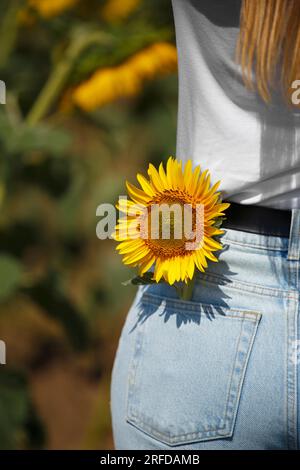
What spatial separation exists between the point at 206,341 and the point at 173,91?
1526 mm

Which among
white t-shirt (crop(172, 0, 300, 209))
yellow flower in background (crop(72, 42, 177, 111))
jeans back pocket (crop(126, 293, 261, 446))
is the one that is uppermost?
yellow flower in background (crop(72, 42, 177, 111))

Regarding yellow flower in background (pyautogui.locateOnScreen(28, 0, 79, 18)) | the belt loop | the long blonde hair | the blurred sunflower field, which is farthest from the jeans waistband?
yellow flower in background (pyautogui.locateOnScreen(28, 0, 79, 18))

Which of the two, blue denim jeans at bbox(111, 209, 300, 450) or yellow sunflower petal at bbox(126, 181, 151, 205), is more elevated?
yellow sunflower petal at bbox(126, 181, 151, 205)

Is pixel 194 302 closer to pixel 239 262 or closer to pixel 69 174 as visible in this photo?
pixel 239 262

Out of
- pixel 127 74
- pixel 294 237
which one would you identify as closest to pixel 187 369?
pixel 294 237

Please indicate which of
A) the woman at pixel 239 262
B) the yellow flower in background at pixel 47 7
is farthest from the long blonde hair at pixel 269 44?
the yellow flower in background at pixel 47 7

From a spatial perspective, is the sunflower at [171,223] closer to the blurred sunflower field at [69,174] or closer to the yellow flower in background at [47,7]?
the blurred sunflower field at [69,174]

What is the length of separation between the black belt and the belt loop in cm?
1

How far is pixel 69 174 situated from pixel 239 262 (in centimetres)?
125

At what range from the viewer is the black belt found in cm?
68

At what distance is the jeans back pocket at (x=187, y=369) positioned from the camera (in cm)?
68

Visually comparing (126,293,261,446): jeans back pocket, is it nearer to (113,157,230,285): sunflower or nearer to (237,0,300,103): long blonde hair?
(113,157,230,285): sunflower
